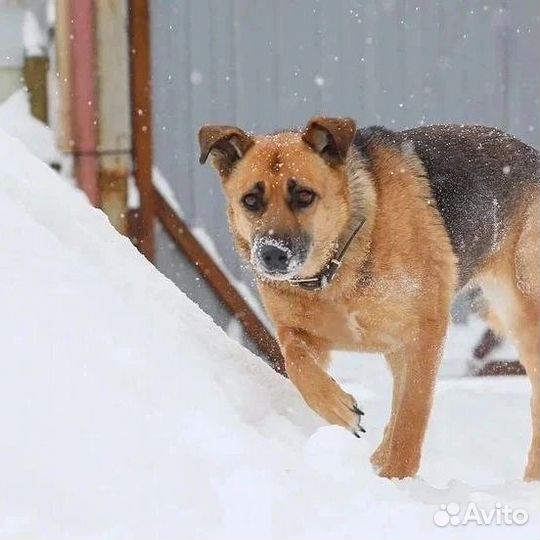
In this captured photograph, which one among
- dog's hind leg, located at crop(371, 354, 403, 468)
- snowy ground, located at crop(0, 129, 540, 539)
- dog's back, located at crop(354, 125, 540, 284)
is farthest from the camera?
dog's back, located at crop(354, 125, 540, 284)

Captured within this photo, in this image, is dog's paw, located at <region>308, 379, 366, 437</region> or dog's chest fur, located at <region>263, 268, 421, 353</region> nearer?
dog's paw, located at <region>308, 379, 366, 437</region>

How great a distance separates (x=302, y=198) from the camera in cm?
388

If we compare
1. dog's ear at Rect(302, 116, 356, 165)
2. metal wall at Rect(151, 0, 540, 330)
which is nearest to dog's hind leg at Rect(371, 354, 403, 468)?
dog's ear at Rect(302, 116, 356, 165)

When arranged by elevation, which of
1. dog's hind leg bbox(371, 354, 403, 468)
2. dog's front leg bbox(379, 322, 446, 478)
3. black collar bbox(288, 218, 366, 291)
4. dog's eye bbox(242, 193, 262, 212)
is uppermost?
dog's eye bbox(242, 193, 262, 212)

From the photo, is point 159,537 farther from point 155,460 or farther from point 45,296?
point 45,296

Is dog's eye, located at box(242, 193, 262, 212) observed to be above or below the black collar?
above

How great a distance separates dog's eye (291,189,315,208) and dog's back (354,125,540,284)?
0.36m

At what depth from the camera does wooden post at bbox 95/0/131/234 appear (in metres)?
6.82

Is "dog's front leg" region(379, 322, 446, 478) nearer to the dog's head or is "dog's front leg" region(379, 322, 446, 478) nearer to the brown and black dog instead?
the brown and black dog

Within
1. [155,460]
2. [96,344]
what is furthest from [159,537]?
[96,344]

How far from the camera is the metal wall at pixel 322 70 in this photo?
279 inches

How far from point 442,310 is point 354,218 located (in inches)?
18.9

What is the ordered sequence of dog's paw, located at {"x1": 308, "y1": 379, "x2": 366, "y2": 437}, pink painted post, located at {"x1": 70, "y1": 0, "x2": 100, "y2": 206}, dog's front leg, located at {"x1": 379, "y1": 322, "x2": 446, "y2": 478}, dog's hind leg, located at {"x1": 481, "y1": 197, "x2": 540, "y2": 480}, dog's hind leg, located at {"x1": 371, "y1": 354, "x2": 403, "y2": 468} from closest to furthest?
1. dog's paw, located at {"x1": 308, "y1": 379, "x2": 366, "y2": 437}
2. dog's front leg, located at {"x1": 379, "y1": 322, "x2": 446, "y2": 478}
3. dog's hind leg, located at {"x1": 371, "y1": 354, "x2": 403, "y2": 468}
4. dog's hind leg, located at {"x1": 481, "y1": 197, "x2": 540, "y2": 480}
5. pink painted post, located at {"x1": 70, "y1": 0, "x2": 100, "y2": 206}

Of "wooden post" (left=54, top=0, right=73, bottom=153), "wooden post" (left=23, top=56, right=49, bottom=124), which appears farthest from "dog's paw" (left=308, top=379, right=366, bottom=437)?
"wooden post" (left=23, top=56, right=49, bottom=124)
